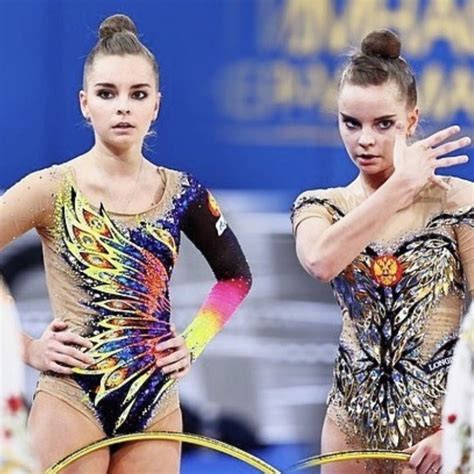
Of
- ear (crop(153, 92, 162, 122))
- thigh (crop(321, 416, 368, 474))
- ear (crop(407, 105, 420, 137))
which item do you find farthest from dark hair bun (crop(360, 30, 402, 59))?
thigh (crop(321, 416, 368, 474))

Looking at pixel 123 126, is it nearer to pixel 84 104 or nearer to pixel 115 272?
pixel 84 104

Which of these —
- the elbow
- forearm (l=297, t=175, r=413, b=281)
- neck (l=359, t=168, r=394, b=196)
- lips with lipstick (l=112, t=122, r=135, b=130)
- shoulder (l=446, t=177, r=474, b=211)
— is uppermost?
lips with lipstick (l=112, t=122, r=135, b=130)

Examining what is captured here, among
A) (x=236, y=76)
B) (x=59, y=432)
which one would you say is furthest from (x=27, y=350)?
(x=236, y=76)

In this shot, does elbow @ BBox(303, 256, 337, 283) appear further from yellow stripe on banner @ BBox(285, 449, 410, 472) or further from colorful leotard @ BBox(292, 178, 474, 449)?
yellow stripe on banner @ BBox(285, 449, 410, 472)

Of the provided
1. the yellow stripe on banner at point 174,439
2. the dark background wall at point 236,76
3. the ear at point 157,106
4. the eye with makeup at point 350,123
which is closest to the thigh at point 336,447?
the yellow stripe on banner at point 174,439

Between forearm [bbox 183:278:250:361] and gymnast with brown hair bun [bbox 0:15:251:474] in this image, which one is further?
forearm [bbox 183:278:250:361]

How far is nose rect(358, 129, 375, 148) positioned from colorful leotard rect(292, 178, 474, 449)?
5.8 inches

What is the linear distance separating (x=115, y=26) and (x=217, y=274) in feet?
2.06

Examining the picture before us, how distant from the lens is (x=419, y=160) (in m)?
3.03

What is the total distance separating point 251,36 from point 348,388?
0.86 m

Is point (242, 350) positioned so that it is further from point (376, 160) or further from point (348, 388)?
point (376, 160)

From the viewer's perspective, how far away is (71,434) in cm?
303

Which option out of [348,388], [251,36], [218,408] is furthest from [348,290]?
[251,36]

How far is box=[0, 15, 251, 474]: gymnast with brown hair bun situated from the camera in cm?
301
